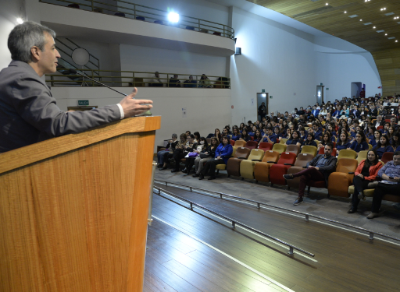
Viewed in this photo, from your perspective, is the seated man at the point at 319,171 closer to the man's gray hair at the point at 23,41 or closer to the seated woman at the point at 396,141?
the seated woman at the point at 396,141

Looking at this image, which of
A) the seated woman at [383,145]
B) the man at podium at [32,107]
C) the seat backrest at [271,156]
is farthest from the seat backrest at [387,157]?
the man at podium at [32,107]

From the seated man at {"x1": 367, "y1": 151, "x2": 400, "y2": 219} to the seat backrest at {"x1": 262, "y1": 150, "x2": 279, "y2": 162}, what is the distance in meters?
2.24

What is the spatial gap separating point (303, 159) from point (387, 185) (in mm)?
1868

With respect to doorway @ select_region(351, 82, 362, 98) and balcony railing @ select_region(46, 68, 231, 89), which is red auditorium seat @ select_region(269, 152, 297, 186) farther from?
doorway @ select_region(351, 82, 362, 98)

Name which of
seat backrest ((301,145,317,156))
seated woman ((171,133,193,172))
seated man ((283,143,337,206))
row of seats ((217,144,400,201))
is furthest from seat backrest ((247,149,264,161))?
seated woman ((171,133,193,172))

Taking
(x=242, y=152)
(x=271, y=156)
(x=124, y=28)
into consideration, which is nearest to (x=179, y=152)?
(x=242, y=152)

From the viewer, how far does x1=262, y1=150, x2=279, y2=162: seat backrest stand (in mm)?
6471

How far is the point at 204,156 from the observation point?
742 centimetres

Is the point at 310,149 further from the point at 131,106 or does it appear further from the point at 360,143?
the point at 131,106

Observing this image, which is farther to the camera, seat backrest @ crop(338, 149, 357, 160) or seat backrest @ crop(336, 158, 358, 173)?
seat backrest @ crop(338, 149, 357, 160)

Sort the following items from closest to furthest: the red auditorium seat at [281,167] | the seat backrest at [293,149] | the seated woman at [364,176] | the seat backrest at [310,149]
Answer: the seated woman at [364,176] < the red auditorium seat at [281,167] < the seat backrest at [310,149] < the seat backrest at [293,149]

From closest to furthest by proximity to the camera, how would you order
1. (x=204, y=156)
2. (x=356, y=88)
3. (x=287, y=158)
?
(x=287, y=158), (x=204, y=156), (x=356, y=88)

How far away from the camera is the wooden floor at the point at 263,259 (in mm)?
2426

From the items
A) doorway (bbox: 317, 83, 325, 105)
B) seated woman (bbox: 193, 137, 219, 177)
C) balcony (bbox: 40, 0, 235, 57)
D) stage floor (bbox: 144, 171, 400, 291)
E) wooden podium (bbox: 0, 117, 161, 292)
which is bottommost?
stage floor (bbox: 144, 171, 400, 291)
